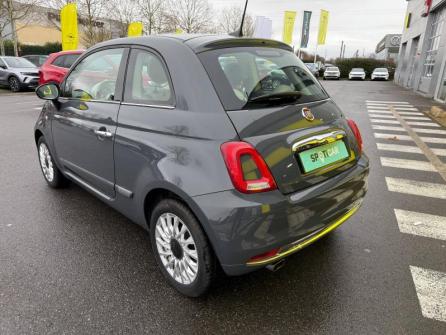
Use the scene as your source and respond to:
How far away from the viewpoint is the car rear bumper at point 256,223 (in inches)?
77.7

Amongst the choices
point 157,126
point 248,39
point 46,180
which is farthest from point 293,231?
point 46,180

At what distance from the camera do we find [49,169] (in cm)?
430

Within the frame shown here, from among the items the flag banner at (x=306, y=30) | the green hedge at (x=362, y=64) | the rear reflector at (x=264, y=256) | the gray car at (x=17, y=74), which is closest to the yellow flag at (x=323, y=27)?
the flag banner at (x=306, y=30)

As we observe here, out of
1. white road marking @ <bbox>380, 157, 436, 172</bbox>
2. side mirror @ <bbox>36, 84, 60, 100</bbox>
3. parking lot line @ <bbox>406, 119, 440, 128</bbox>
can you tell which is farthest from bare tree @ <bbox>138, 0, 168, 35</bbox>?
side mirror @ <bbox>36, 84, 60, 100</bbox>

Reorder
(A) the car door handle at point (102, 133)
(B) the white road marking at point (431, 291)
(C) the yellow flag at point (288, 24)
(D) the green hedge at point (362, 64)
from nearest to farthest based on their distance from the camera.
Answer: (B) the white road marking at point (431, 291) < (A) the car door handle at point (102, 133) < (C) the yellow flag at point (288, 24) < (D) the green hedge at point (362, 64)

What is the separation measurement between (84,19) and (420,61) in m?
28.6

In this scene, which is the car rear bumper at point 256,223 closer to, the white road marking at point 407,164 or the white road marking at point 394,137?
the white road marking at point 407,164

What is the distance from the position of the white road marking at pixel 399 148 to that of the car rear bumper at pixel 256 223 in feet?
17.1

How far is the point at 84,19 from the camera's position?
107ft

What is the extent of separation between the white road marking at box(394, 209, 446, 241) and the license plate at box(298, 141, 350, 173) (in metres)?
1.42

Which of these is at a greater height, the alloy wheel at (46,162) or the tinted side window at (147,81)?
the tinted side window at (147,81)

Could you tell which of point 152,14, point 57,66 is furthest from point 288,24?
point 57,66

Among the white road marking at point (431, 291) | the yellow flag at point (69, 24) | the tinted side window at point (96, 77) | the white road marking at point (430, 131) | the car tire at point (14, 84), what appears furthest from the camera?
the yellow flag at point (69, 24)

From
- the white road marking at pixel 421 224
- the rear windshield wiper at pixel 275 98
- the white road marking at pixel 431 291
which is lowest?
the white road marking at pixel 431 291
